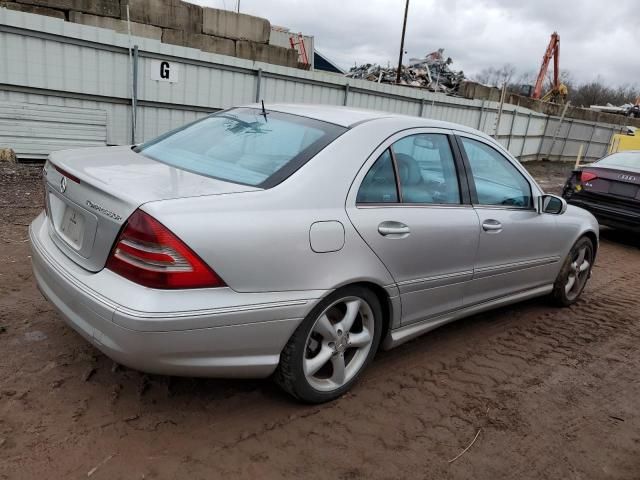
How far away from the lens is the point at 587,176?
7.97m

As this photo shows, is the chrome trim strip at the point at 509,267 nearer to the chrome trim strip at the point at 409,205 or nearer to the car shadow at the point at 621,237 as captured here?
the chrome trim strip at the point at 409,205

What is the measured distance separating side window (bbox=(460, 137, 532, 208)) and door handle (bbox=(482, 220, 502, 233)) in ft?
0.45

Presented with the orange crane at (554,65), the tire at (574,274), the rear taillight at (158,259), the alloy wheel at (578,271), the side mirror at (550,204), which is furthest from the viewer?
the orange crane at (554,65)

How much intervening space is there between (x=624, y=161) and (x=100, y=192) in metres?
7.90

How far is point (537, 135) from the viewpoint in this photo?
20.6 metres

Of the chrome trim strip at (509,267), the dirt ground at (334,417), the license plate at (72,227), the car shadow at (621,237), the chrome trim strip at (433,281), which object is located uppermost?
A: the license plate at (72,227)

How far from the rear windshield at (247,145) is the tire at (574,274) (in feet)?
9.06

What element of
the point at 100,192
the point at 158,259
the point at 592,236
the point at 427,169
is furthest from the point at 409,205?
the point at 592,236

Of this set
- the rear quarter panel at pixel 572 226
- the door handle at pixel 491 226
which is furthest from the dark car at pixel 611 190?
the door handle at pixel 491 226

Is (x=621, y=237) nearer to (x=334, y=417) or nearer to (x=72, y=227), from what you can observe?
(x=334, y=417)

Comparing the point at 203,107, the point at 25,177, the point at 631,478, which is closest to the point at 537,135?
the point at 203,107

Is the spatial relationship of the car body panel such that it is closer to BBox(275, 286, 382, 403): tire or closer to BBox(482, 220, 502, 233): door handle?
BBox(482, 220, 502, 233): door handle

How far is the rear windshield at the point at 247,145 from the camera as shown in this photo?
269cm

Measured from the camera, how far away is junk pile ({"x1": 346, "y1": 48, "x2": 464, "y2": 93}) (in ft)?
86.1
